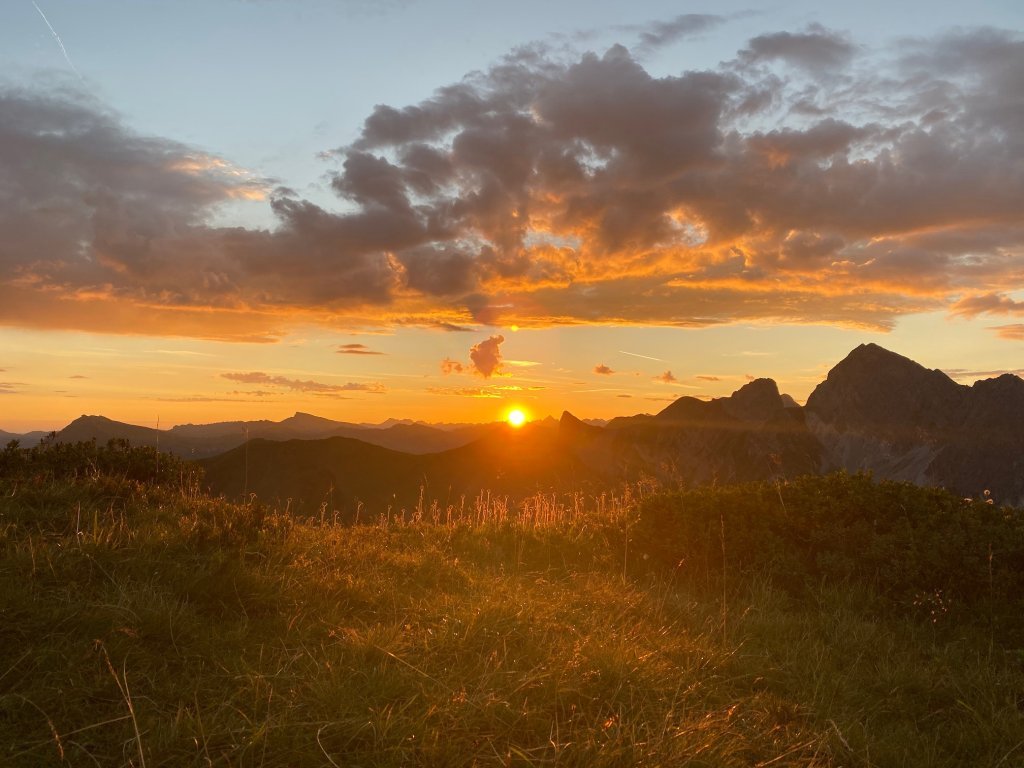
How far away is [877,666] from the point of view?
633 centimetres

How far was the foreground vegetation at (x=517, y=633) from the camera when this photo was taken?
423 cm

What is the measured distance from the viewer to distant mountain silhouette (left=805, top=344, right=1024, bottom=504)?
63.2 meters

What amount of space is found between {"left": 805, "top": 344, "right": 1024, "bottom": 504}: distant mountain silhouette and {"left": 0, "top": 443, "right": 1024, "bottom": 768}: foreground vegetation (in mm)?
56888

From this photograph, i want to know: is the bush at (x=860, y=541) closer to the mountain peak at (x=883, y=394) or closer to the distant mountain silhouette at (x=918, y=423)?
the distant mountain silhouette at (x=918, y=423)

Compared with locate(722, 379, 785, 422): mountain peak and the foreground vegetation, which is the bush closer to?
the foreground vegetation

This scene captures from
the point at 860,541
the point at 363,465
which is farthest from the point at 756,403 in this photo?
the point at 860,541

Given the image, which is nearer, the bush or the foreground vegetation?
the foreground vegetation

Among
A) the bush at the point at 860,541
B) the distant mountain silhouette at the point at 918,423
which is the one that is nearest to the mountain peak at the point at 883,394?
the distant mountain silhouette at the point at 918,423

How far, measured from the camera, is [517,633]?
568cm

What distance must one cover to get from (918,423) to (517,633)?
253 ft

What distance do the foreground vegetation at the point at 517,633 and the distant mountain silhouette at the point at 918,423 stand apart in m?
56.9

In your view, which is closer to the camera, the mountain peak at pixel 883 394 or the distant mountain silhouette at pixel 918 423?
the distant mountain silhouette at pixel 918 423

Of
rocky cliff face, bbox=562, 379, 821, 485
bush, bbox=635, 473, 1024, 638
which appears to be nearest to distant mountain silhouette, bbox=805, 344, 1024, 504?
rocky cliff face, bbox=562, 379, 821, 485

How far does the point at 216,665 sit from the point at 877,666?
5.28 m
